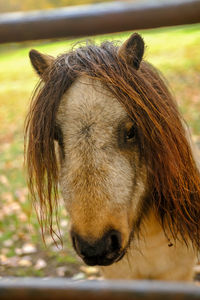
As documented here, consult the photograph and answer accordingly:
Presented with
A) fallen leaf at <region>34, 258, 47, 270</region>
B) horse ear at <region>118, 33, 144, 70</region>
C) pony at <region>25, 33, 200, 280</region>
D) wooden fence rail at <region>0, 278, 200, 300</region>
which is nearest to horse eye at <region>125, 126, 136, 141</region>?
pony at <region>25, 33, 200, 280</region>

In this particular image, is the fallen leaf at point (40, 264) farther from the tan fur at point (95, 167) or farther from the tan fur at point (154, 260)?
the tan fur at point (95, 167)

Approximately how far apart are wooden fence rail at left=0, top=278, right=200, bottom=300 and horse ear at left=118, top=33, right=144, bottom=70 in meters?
1.56

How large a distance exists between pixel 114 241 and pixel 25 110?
6911 millimetres

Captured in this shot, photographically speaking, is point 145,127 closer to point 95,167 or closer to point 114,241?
point 95,167

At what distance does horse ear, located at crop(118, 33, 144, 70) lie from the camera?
6.89 ft

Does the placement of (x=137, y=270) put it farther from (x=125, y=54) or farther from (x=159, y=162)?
(x=125, y=54)

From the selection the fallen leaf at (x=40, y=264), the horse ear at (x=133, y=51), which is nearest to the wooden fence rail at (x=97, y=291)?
the horse ear at (x=133, y=51)

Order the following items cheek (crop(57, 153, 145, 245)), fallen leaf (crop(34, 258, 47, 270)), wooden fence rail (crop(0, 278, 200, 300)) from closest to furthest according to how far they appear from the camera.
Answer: wooden fence rail (crop(0, 278, 200, 300)) < cheek (crop(57, 153, 145, 245)) < fallen leaf (crop(34, 258, 47, 270))

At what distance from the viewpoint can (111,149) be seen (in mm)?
2012

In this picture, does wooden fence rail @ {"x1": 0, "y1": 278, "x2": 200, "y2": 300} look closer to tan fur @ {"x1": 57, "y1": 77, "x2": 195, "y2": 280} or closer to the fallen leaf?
tan fur @ {"x1": 57, "y1": 77, "x2": 195, "y2": 280}

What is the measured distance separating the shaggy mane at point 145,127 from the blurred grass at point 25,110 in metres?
0.29

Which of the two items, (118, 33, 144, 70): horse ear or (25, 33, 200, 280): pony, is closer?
(25, 33, 200, 280): pony

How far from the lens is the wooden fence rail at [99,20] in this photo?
1.54 m

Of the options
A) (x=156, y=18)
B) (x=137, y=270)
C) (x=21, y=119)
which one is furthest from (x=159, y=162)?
(x=21, y=119)
